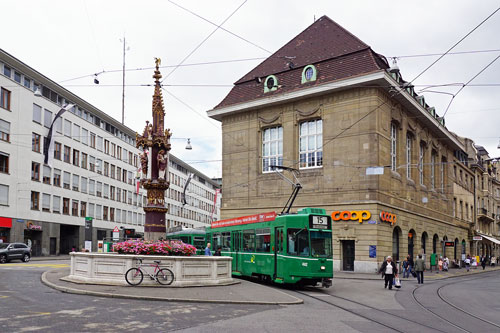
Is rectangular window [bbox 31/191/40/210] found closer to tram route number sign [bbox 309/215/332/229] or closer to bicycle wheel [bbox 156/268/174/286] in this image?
tram route number sign [bbox 309/215/332/229]

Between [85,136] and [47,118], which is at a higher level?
[47,118]

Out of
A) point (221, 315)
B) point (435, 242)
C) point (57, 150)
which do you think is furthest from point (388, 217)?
point (57, 150)

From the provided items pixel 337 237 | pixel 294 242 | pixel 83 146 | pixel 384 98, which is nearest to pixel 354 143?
pixel 384 98

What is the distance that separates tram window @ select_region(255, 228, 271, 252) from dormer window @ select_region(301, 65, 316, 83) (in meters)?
18.0

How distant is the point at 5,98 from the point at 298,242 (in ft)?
124

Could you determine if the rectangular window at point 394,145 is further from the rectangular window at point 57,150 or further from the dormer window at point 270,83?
the rectangular window at point 57,150

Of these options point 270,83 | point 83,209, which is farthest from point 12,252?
point 83,209

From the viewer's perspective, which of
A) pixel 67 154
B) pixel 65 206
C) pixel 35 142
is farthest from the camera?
pixel 67 154

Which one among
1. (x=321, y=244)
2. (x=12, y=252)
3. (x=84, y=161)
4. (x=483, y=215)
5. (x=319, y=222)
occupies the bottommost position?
(x=12, y=252)

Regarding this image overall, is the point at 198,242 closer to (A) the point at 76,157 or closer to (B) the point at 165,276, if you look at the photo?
(B) the point at 165,276

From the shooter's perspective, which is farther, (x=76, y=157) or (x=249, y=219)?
(x=76, y=157)

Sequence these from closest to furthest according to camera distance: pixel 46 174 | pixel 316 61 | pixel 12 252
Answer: pixel 12 252 → pixel 316 61 → pixel 46 174

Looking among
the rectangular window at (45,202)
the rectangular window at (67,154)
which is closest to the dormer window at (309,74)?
the rectangular window at (45,202)

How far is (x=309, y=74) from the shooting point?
39031 mm
